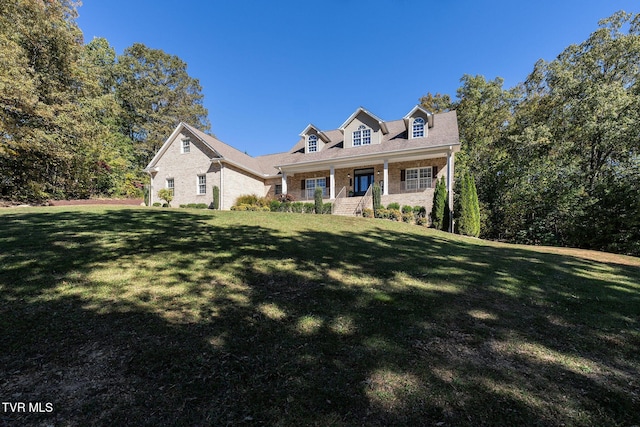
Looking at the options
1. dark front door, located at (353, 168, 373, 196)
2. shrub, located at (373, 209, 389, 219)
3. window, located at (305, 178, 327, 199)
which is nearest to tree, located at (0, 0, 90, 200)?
window, located at (305, 178, 327, 199)

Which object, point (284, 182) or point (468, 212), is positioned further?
point (284, 182)

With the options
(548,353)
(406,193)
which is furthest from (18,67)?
(548,353)

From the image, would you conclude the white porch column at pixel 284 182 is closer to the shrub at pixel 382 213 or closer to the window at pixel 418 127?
the shrub at pixel 382 213

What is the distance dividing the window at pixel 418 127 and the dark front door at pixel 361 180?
374cm

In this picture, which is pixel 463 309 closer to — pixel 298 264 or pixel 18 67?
pixel 298 264

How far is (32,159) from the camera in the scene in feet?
57.8

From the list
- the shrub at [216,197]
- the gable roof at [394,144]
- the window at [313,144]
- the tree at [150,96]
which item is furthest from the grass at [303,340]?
the tree at [150,96]

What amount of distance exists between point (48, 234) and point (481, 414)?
8560 millimetres

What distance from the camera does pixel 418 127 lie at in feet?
58.7

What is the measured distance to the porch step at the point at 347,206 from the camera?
17734 mm

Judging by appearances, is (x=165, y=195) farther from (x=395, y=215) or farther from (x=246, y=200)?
(x=395, y=215)

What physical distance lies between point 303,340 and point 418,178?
55.0 ft

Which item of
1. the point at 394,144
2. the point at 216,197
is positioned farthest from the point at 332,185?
the point at 216,197

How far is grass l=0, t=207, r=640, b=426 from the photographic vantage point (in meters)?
2.00
